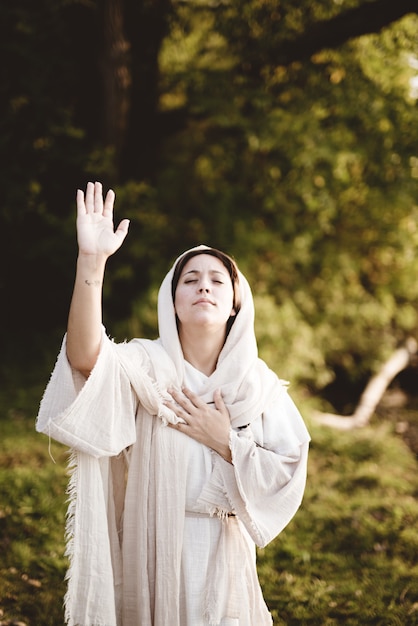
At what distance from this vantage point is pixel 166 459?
2.25m

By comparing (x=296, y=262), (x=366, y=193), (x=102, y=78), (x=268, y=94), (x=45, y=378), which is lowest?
(x=45, y=378)

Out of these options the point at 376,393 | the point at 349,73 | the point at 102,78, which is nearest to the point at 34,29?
the point at 102,78

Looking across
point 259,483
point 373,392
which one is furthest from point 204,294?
point 373,392

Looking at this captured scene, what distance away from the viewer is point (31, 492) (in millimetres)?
4516

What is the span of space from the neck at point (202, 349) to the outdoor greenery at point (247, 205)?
180cm

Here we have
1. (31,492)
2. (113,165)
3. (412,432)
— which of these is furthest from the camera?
(412,432)

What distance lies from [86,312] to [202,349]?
2.01 ft

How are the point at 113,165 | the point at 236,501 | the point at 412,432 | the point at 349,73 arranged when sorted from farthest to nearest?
the point at 412,432
the point at 113,165
the point at 349,73
the point at 236,501

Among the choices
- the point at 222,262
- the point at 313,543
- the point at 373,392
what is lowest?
the point at 313,543

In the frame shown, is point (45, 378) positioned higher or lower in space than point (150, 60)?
lower

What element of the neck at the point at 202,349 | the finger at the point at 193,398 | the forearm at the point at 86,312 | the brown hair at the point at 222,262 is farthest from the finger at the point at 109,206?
the finger at the point at 193,398

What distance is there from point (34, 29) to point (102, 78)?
0.92 m

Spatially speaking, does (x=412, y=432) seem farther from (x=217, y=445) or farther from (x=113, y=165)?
(x=217, y=445)

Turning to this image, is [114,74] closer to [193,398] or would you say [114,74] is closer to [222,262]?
[222,262]
